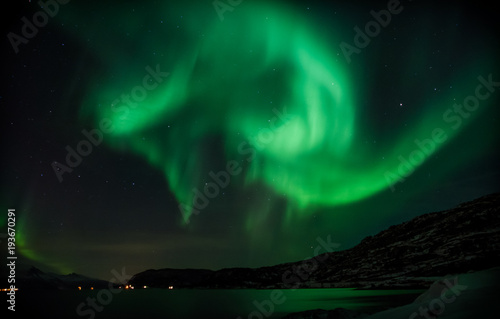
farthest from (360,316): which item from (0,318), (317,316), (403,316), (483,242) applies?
(483,242)

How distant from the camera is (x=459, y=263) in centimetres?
17675

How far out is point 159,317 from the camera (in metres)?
75.2

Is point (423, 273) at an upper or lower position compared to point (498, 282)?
lower

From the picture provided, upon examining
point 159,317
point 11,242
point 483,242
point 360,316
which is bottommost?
point 483,242

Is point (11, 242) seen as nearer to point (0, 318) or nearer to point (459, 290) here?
point (459, 290)

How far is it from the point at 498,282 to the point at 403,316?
716 centimetres

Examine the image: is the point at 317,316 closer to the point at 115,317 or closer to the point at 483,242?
the point at 115,317

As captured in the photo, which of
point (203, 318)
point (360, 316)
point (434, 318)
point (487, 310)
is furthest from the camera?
point (203, 318)

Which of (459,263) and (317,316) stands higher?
(317,316)

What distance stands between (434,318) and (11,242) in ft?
103

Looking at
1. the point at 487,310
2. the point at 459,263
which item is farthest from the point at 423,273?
the point at 487,310

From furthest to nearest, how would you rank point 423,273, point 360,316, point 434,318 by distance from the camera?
point 423,273 → point 360,316 → point 434,318

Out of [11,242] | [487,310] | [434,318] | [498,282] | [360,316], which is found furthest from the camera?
[360,316]

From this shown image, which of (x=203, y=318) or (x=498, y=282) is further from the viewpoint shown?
(x=203, y=318)
